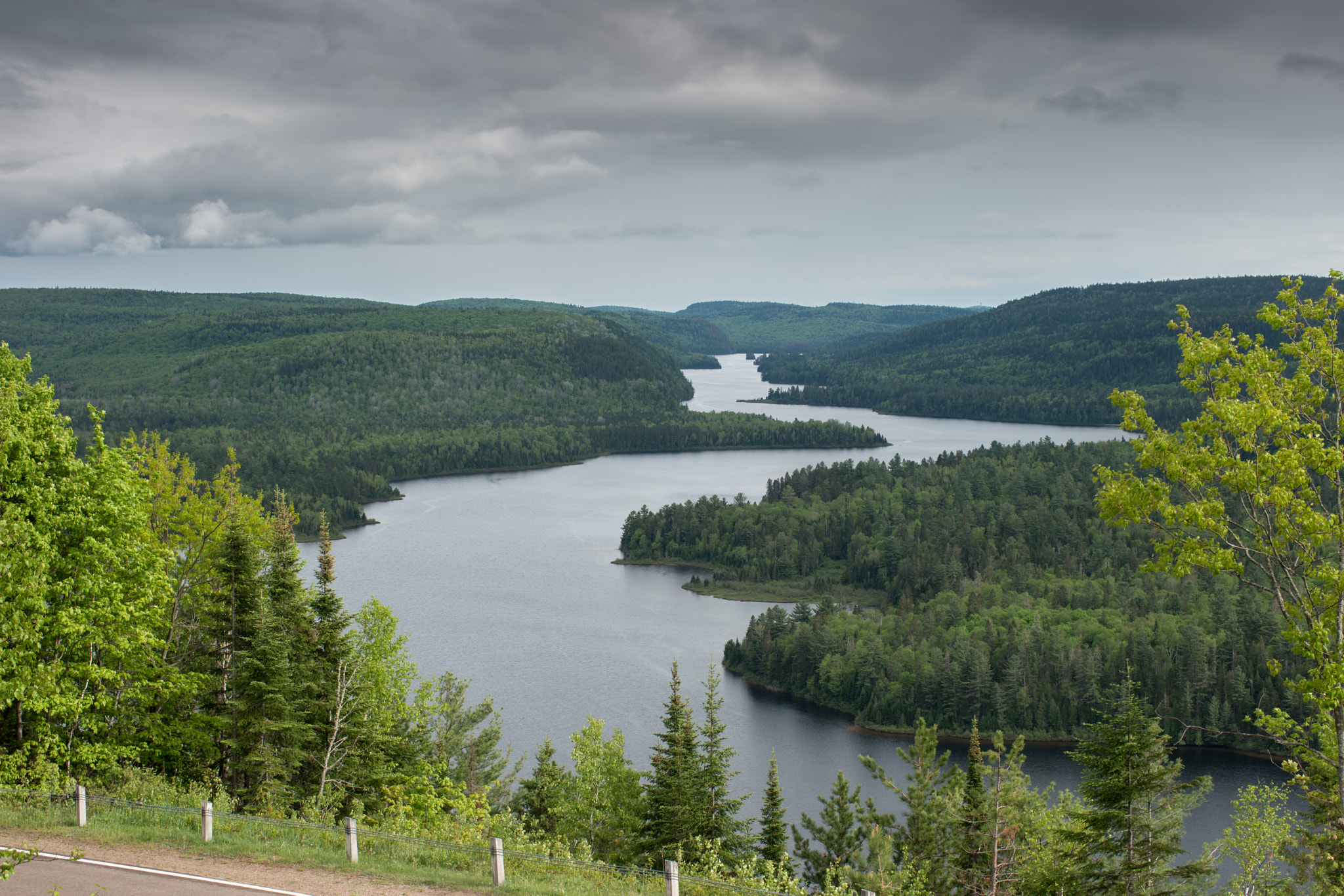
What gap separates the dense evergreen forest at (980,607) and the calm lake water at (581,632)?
143 inches

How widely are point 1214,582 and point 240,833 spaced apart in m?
90.2

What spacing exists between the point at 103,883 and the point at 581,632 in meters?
74.8

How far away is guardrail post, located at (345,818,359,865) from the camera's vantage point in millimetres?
19500

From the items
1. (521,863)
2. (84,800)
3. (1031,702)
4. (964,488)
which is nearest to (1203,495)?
(521,863)

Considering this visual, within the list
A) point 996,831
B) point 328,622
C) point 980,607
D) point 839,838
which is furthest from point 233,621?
point 980,607

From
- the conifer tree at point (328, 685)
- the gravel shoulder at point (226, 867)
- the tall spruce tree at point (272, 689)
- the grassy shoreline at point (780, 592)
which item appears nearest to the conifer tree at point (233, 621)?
the tall spruce tree at point (272, 689)

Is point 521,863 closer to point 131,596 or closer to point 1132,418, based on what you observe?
point 131,596

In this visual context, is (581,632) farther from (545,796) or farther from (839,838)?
(839,838)

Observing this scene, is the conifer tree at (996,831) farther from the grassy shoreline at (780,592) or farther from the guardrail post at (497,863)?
the grassy shoreline at (780,592)

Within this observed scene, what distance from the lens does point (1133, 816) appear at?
2373 centimetres

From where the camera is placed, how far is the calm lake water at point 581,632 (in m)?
64.9

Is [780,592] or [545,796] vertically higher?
[545,796]

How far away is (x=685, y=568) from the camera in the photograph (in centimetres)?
12362

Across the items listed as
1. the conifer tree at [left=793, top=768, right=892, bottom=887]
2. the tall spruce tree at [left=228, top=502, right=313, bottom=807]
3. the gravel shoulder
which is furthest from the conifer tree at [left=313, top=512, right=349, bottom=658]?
the conifer tree at [left=793, top=768, right=892, bottom=887]
